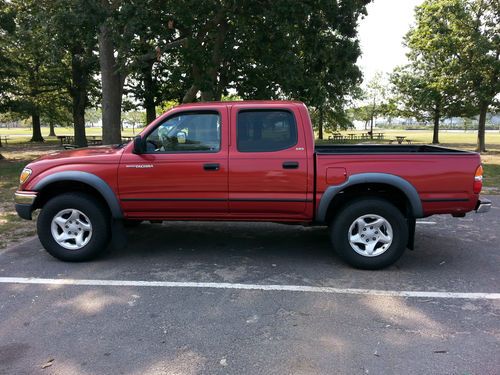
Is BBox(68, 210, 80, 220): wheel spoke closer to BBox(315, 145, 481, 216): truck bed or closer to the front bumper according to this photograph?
the front bumper

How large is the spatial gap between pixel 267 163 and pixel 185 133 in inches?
41.8

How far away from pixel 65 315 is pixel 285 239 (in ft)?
10.9

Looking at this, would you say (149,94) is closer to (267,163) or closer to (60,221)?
(60,221)

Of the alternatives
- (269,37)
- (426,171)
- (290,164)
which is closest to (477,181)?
(426,171)

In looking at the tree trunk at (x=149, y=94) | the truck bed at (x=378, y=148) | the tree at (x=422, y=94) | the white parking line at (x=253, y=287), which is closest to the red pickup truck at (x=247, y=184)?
the white parking line at (x=253, y=287)

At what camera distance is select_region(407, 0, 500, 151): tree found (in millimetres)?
21281

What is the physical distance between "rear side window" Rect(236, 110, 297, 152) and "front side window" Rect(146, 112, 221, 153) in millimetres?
309

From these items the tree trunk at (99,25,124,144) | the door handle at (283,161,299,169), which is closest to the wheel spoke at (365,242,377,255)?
the door handle at (283,161,299,169)

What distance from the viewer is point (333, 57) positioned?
53.7ft

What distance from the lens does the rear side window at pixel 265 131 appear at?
5012mm

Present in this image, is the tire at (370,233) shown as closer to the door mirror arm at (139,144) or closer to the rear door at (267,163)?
the rear door at (267,163)

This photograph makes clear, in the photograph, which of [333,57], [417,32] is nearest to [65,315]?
[333,57]

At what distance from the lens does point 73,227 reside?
17.3 ft

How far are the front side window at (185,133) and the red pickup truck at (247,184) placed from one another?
12mm
